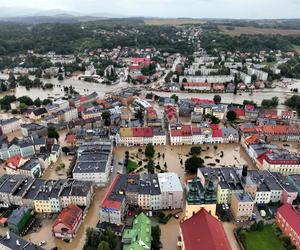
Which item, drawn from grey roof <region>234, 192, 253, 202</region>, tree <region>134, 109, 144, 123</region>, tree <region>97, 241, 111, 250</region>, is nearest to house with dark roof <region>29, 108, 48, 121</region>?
tree <region>134, 109, 144, 123</region>

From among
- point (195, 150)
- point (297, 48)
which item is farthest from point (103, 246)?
point (297, 48)

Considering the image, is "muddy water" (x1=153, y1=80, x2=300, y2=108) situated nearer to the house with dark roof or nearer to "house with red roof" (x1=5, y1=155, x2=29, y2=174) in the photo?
the house with dark roof

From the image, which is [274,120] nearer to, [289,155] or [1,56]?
[289,155]

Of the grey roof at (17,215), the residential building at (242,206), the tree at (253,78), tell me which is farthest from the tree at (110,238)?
the tree at (253,78)

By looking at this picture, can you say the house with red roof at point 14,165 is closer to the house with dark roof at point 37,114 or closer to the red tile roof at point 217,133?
the house with dark roof at point 37,114

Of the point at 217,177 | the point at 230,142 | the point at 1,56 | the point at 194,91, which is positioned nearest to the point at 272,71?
the point at 194,91

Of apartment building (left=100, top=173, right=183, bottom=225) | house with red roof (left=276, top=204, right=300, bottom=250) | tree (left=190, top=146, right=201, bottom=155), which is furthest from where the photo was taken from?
tree (left=190, top=146, right=201, bottom=155)
